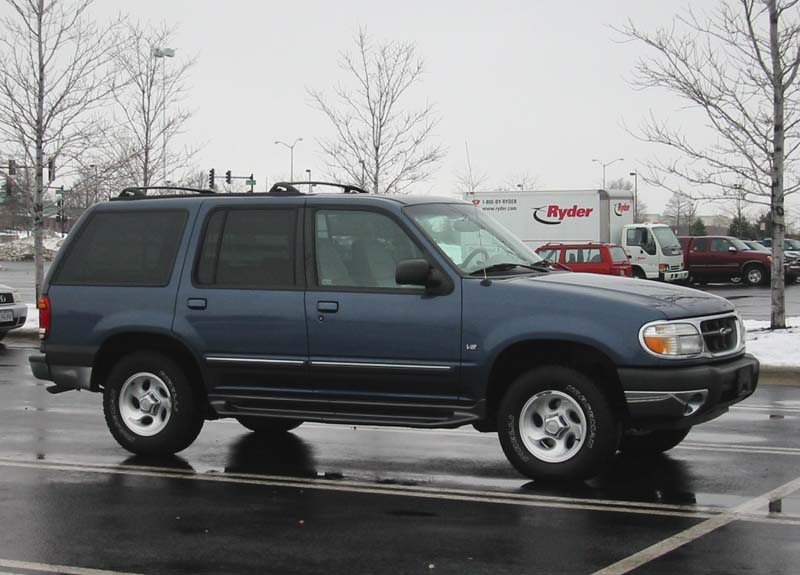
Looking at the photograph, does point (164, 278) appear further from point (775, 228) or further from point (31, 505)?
point (775, 228)

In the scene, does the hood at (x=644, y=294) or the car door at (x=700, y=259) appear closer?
the hood at (x=644, y=294)

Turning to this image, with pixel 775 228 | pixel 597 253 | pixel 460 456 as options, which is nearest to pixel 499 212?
pixel 597 253

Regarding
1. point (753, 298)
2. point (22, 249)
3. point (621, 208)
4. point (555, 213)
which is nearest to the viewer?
point (753, 298)

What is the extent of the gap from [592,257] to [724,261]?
1057cm

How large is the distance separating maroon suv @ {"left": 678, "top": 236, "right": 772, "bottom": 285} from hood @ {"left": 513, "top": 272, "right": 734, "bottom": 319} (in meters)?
31.4

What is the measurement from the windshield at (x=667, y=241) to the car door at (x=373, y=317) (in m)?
29.2

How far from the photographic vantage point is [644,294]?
7.38m

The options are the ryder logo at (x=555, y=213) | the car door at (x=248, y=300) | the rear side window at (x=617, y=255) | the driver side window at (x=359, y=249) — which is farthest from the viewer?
the ryder logo at (x=555, y=213)

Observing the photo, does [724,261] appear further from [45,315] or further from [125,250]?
[45,315]

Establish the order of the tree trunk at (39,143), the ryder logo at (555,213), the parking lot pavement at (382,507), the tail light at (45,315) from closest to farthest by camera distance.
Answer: the parking lot pavement at (382,507)
the tail light at (45,315)
the tree trunk at (39,143)
the ryder logo at (555,213)

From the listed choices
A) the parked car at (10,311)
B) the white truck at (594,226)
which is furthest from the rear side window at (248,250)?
the white truck at (594,226)

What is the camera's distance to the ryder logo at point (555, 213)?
36.5 metres

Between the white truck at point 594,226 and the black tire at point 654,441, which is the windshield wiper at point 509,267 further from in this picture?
the white truck at point 594,226

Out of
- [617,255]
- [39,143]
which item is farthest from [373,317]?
[617,255]
